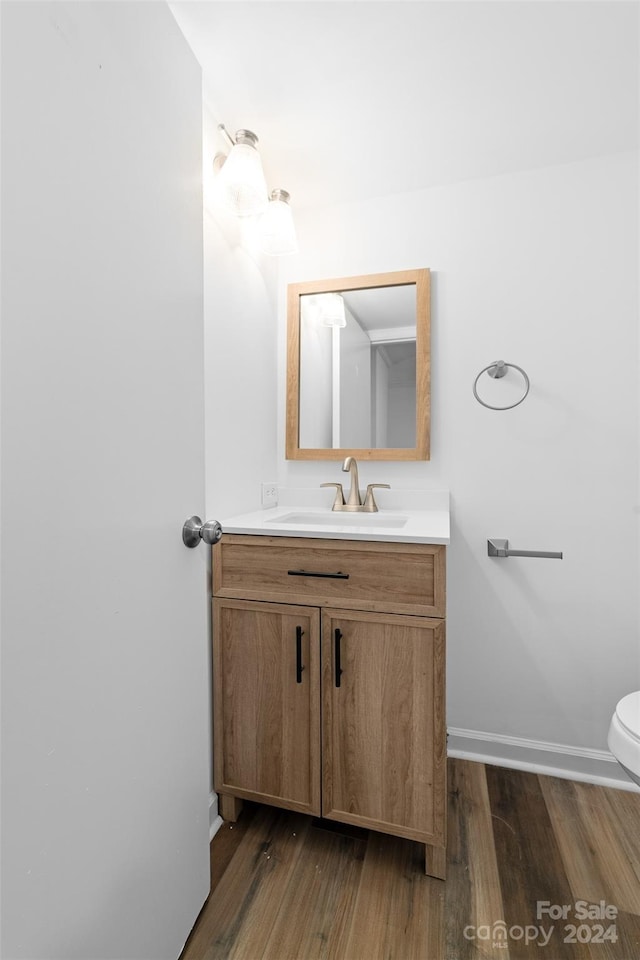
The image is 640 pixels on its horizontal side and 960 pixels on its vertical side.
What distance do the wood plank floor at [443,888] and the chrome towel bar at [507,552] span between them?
2.67 feet

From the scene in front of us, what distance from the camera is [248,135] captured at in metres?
1.38

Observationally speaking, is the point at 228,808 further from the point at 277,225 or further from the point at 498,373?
the point at 277,225

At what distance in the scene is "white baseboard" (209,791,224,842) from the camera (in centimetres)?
135

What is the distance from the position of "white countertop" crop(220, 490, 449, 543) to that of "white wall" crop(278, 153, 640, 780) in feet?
0.33

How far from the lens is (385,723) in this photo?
1218 millimetres

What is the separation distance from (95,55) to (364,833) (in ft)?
6.29

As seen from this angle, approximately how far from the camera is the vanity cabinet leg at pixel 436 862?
46.5 inches

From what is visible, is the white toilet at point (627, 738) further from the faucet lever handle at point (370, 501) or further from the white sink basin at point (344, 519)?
the faucet lever handle at point (370, 501)

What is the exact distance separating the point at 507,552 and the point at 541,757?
0.78 metres

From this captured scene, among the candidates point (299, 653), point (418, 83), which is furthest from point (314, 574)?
point (418, 83)

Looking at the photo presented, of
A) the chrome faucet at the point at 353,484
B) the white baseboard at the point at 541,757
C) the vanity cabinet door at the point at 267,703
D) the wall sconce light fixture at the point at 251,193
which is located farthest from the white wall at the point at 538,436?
the vanity cabinet door at the point at 267,703

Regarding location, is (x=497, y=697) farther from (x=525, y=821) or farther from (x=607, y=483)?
(x=607, y=483)

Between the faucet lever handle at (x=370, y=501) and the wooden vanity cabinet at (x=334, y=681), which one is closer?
the wooden vanity cabinet at (x=334, y=681)

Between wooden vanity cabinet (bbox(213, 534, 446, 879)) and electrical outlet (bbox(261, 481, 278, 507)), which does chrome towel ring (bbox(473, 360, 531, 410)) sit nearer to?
wooden vanity cabinet (bbox(213, 534, 446, 879))
